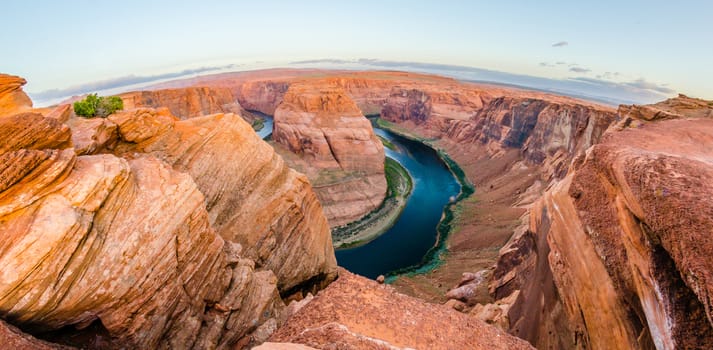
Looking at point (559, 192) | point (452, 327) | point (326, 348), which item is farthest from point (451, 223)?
point (326, 348)

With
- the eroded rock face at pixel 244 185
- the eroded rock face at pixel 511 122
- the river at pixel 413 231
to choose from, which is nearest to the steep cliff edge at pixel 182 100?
the river at pixel 413 231

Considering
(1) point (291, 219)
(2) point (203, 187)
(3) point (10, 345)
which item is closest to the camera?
(3) point (10, 345)

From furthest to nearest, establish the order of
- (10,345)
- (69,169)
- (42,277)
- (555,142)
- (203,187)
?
(555,142), (203,187), (69,169), (42,277), (10,345)

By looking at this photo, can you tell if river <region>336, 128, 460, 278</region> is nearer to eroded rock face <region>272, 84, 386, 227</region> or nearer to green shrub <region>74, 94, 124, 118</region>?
eroded rock face <region>272, 84, 386, 227</region>

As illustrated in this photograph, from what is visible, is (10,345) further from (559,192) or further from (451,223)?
(451,223)

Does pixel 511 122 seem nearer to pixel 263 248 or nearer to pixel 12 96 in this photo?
pixel 263 248

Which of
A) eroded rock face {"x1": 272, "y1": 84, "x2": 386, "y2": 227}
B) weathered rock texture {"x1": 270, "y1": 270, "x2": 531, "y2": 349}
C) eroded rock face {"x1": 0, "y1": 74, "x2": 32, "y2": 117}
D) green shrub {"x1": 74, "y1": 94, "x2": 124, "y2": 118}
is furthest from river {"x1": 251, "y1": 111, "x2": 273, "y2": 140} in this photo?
weathered rock texture {"x1": 270, "y1": 270, "x2": 531, "y2": 349}
